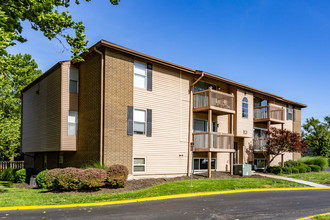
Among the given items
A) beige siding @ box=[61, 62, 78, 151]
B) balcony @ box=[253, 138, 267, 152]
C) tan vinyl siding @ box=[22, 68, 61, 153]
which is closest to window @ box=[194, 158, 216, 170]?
balcony @ box=[253, 138, 267, 152]

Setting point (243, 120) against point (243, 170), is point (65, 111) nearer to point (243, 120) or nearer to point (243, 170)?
point (243, 170)

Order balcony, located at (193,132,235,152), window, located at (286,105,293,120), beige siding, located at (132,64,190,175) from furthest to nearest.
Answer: window, located at (286,105,293,120), balcony, located at (193,132,235,152), beige siding, located at (132,64,190,175)

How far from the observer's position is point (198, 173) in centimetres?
2012

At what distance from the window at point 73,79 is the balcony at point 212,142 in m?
8.06

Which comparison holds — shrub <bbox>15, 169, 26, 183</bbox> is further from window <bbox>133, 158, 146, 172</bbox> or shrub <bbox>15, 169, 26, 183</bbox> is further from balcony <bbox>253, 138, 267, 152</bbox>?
balcony <bbox>253, 138, 267, 152</bbox>

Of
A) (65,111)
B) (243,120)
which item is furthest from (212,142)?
(65,111)

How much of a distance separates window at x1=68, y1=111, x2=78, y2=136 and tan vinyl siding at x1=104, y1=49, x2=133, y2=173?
297 cm

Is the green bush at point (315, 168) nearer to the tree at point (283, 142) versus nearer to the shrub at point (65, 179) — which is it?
the tree at point (283, 142)

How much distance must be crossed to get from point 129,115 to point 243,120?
10825 mm

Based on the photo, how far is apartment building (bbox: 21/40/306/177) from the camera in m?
16.1

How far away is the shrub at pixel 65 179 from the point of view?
13.0 metres

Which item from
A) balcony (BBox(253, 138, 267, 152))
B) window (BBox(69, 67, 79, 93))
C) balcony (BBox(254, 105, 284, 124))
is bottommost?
balcony (BBox(253, 138, 267, 152))

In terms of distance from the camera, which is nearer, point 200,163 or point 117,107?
point 117,107

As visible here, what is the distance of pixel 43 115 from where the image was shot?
19859 mm
